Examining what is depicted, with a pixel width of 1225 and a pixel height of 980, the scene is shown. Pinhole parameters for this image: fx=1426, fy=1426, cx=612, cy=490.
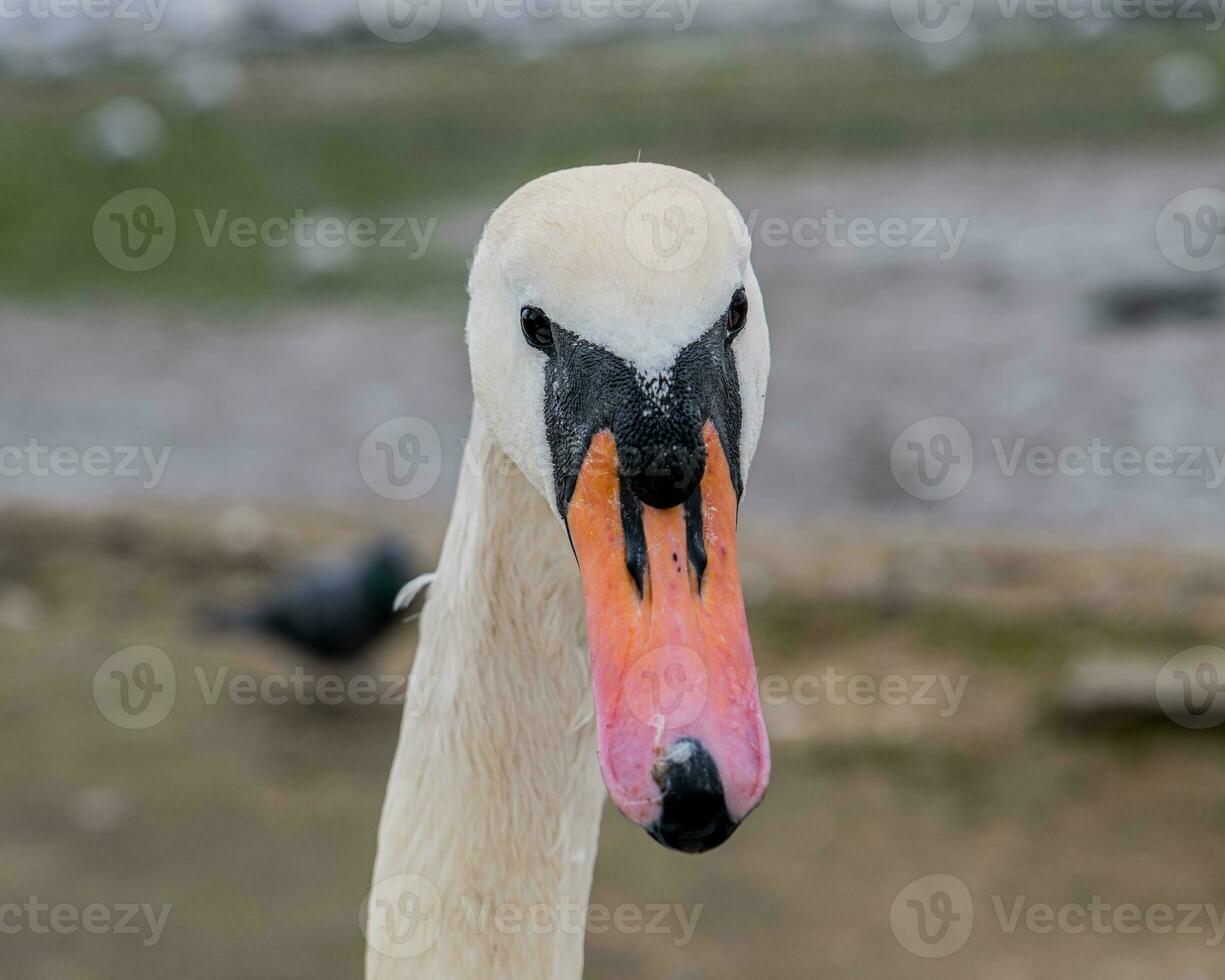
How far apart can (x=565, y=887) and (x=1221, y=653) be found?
13.3 feet

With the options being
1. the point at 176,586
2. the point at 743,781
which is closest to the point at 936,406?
the point at 176,586

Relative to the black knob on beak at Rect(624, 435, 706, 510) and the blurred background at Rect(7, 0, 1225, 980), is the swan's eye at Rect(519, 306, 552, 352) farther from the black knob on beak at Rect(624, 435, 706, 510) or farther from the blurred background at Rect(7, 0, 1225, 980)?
the blurred background at Rect(7, 0, 1225, 980)

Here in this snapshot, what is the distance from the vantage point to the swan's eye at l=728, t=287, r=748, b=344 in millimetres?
1864

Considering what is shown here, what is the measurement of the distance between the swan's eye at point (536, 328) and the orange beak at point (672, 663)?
177 millimetres

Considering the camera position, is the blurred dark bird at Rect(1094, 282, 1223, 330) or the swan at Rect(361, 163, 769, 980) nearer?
the swan at Rect(361, 163, 769, 980)

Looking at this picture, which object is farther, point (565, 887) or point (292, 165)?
point (292, 165)

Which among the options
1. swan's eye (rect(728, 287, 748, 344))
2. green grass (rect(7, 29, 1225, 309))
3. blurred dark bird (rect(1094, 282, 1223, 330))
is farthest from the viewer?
green grass (rect(7, 29, 1225, 309))

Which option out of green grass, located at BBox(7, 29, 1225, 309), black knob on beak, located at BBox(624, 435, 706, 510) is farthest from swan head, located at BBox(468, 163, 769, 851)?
green grass, located at BBox(7, 29, 1225, 309)

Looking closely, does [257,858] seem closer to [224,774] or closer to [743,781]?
[224,774]

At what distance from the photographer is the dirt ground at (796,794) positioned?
4.70m

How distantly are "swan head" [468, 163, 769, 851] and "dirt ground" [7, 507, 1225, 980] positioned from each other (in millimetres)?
3118

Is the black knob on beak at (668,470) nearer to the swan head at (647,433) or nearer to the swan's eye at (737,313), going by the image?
the swan head at (647,433)

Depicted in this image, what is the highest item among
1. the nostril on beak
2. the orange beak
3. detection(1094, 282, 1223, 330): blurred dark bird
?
detection(1094, 282, 1223, 330): blurred dark bird

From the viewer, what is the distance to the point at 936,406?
886 centimetres
